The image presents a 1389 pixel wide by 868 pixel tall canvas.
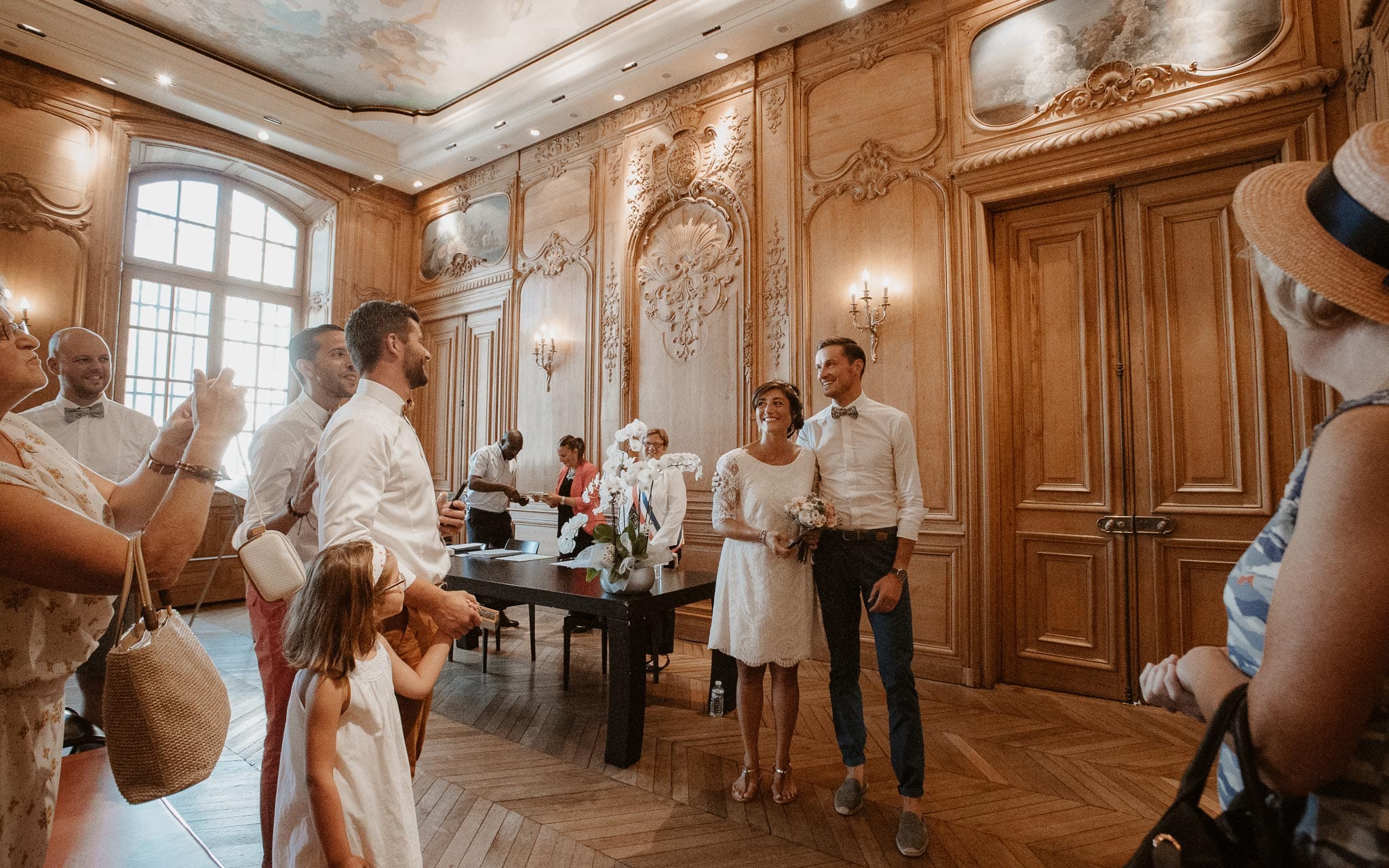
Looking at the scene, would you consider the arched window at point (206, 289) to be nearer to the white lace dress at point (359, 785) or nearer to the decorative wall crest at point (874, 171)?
the white lace dress at point (359, 785)

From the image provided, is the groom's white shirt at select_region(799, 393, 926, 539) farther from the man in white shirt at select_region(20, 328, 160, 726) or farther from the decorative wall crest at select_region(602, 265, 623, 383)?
the decorative wall crest at select_region(602, 265, 623, 383)

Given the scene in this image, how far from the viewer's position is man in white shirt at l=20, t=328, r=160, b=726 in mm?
3756

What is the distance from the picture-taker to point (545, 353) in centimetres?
686

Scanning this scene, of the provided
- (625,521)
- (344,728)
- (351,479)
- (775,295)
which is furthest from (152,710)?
(775,295)

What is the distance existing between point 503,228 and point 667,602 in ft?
17.9

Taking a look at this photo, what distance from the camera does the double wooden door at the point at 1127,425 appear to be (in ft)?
12.5

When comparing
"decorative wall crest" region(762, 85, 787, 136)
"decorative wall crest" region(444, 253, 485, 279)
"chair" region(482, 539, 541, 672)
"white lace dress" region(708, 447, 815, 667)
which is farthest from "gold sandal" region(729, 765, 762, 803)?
"decorative wall crest" region(444, 253, 485, 279)

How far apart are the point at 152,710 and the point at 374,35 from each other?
6.63 m

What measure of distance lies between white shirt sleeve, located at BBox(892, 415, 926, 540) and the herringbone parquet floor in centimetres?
111

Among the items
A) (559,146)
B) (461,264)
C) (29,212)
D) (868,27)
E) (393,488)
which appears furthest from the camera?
(461,264)

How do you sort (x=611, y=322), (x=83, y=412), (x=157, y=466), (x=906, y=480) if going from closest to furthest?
(x=157, y=466) < (x=906, y=480) < (x=83, y=412) < (x=611, y=322)

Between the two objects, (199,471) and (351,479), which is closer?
(199,471)

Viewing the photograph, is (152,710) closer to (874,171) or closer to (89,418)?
(89,418)

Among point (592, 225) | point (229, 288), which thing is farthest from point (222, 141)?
point (592, 225)
